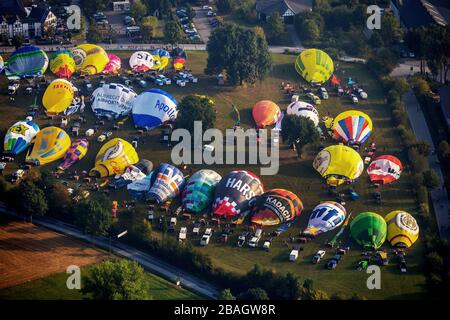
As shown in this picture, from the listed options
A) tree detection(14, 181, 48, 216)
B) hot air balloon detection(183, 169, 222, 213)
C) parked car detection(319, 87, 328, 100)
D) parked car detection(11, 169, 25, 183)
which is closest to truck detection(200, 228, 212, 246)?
hot air balloon detection(183, 169, 222, 213)

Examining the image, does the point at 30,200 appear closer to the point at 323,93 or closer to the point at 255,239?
the point at 255,239

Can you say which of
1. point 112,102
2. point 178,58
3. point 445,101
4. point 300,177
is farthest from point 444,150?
point 178,58

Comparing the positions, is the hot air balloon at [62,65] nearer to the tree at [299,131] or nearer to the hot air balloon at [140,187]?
the hot air balloon at [140,187]

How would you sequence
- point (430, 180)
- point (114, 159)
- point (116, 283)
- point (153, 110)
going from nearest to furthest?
point (116, 283), point (430, 180), point (114, 159), point (153, 110)

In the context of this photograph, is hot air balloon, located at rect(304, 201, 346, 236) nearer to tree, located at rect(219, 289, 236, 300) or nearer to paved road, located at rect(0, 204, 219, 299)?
paved road, located at rect(0, 204, 219, 299)
